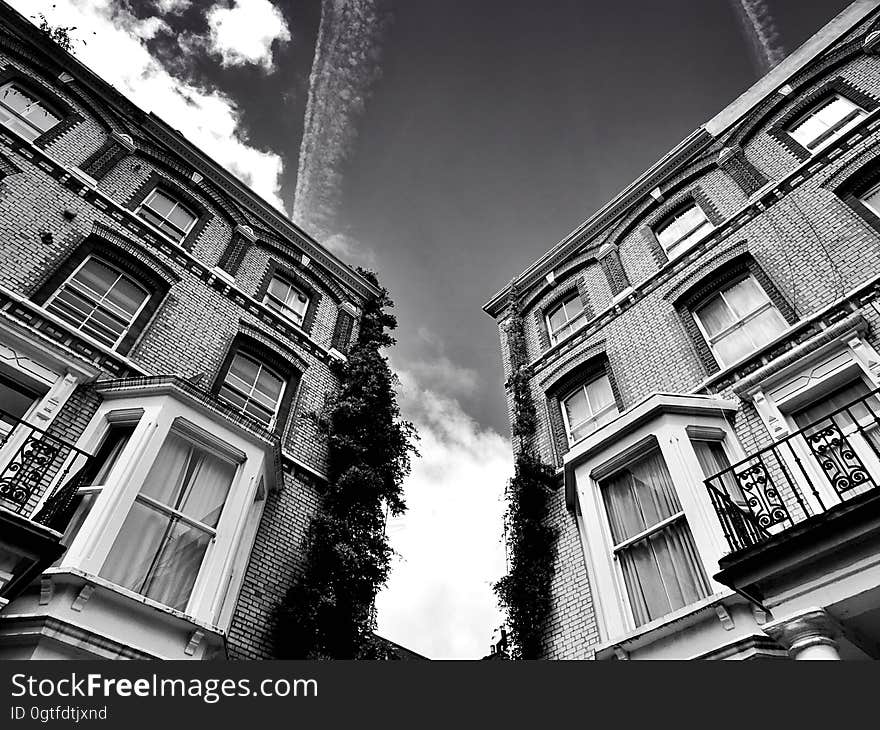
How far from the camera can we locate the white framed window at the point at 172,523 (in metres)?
7.58

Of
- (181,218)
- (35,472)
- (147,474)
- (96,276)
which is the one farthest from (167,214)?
(35,472)

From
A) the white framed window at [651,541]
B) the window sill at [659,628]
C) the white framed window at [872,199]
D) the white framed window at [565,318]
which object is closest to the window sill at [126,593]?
the window sill at [659,628]

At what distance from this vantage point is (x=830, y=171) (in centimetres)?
1132

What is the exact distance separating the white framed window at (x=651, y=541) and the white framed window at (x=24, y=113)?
1278cm

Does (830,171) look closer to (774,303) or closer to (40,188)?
(774,303)

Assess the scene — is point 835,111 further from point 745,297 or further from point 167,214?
point 167,214

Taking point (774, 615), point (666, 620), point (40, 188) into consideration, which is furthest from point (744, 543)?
point (40, 188)

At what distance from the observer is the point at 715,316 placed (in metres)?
11.6

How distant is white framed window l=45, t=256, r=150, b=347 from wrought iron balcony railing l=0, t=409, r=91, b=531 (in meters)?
2.38

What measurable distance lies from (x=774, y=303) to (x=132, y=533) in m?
10.6

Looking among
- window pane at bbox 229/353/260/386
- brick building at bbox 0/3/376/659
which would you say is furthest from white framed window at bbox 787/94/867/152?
window pane at bbox 229/353/260/386

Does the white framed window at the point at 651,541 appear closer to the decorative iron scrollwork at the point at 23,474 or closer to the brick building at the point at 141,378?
the brick building at the point at 141,378

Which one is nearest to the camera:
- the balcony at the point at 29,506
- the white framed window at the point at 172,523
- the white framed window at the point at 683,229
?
the balcony at the point at 29,506

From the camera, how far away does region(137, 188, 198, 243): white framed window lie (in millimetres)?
13211
